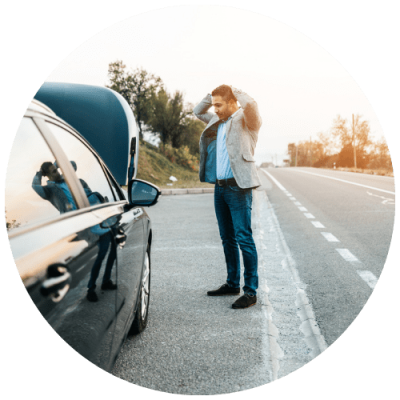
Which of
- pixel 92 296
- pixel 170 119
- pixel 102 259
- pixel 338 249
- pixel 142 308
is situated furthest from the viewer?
pixel 170 119

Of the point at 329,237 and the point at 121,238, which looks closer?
the point at 121,238

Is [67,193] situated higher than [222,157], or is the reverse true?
[222,157]

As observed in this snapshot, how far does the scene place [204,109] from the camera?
161 inches

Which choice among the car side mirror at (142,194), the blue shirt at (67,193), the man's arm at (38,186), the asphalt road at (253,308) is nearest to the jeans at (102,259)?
the blue shirt at (67,193)

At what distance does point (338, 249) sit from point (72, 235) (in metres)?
5.11

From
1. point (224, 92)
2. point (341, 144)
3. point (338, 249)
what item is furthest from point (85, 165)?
point (341, 144)

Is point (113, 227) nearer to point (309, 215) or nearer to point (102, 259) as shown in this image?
point (102, 259)

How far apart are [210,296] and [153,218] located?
5896 mm

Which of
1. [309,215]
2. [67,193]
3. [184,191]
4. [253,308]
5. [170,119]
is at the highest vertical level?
[170,119]

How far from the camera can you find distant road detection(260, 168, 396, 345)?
144 inches

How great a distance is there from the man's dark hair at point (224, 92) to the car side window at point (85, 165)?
1.56 meters

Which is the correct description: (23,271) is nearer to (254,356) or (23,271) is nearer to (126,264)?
(126,264)

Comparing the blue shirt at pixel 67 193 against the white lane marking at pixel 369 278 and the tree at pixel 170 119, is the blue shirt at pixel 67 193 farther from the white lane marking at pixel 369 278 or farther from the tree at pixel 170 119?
the tree at pixel 170 119

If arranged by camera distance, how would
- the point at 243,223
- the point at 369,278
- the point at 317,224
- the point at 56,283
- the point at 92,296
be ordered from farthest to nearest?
the point at 317,224 < the point at 369,278 < the point at 243,223 < the point at 92,296 < the point at 56,283
